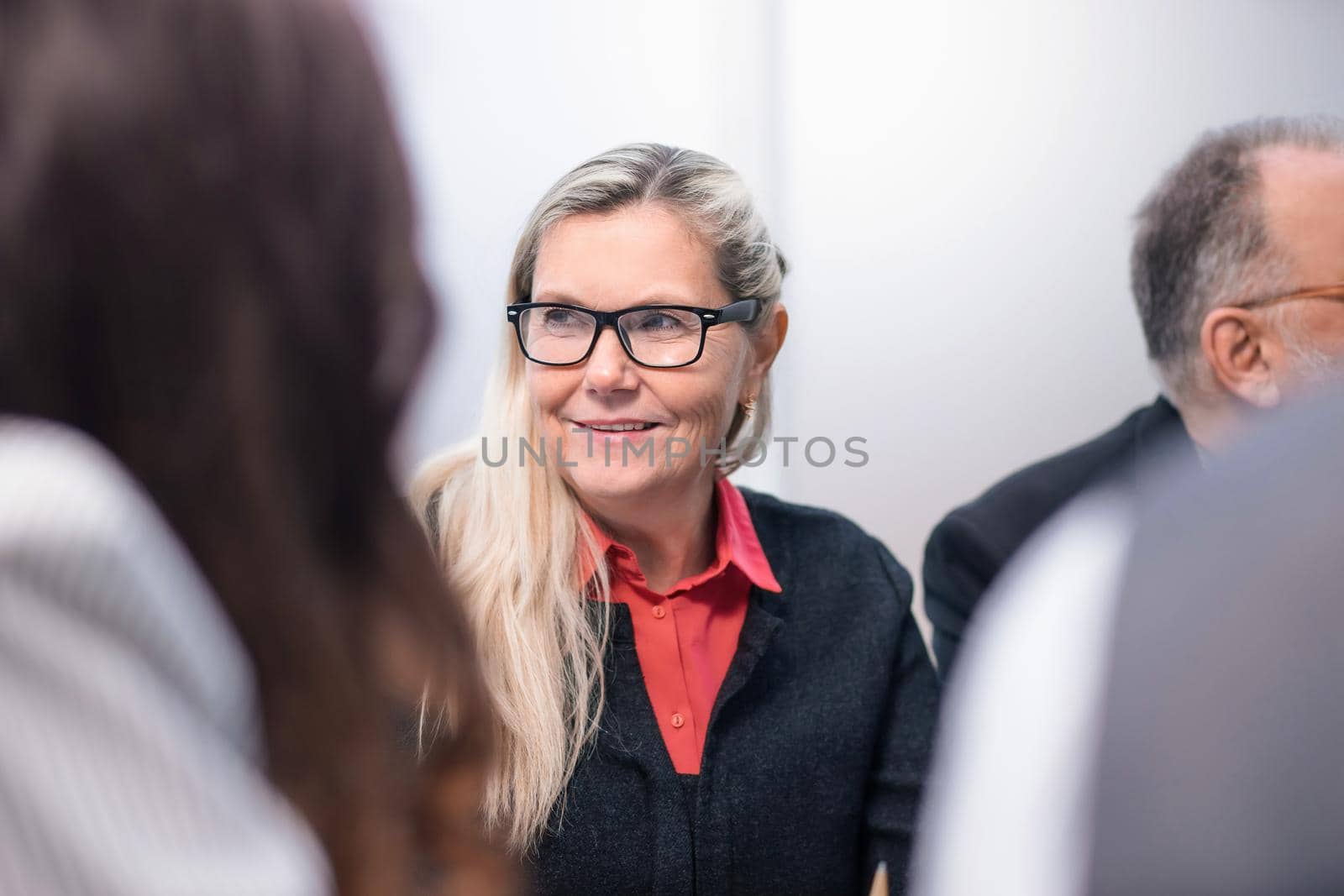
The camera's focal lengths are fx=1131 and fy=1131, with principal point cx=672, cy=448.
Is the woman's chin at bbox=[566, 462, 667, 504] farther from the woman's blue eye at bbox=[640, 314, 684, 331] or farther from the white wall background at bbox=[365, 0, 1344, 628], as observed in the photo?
the white wall background at bbox=[365, 0, 1344, 628]

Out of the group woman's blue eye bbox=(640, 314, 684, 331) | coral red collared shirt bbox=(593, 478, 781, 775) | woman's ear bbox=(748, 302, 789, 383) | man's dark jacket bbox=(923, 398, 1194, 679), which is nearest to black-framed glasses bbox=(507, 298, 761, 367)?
woman's blue eye bbox=(640, 314, 684, 331)

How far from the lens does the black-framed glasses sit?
145 centimetres

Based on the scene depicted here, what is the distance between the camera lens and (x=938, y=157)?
2.22 meters

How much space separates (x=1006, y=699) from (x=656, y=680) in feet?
3.20

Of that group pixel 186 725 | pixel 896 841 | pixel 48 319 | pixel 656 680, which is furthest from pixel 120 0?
pixel 896 841

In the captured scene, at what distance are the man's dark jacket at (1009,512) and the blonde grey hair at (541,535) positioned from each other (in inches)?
21.3

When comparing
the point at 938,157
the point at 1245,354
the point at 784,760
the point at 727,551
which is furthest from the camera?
the point at 938,157

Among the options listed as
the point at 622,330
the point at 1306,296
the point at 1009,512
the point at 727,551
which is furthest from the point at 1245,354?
the point at 622,330

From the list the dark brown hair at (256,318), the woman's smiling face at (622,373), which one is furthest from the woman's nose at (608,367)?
the dark brown hair at (256,318)

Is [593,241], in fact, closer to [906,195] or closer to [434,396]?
[434,396]

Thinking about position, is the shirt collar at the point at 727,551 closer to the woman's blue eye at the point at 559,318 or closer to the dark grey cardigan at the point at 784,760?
the dark grey cardigan at the point at 784,760

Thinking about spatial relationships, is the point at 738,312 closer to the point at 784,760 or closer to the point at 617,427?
the point at 617,427

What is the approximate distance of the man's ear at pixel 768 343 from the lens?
5.30 feet

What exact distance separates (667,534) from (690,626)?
132 millimetres
